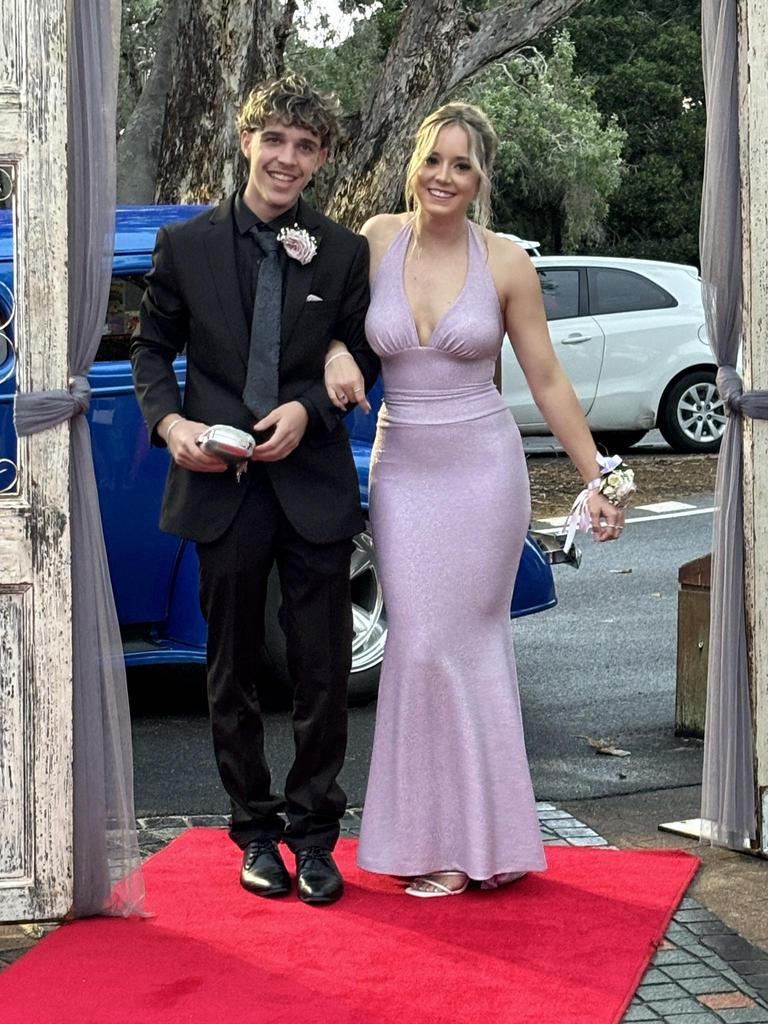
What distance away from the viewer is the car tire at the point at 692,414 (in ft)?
51.6

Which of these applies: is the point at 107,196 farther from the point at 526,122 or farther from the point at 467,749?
the point at 526,122

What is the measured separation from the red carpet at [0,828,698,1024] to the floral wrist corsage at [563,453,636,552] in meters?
1.09

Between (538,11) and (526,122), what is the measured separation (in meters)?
17.5

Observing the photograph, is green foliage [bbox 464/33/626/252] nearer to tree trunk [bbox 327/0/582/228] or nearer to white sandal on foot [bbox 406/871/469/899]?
tree trunk [bbox 327/0/582/228]

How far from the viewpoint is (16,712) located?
4812 millimetres

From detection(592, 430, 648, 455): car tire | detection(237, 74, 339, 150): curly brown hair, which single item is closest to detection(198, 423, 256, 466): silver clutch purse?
detection(237, 74, 339, 150): curly brown hair

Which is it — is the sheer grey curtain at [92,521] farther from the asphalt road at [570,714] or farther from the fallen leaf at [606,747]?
the fallen leaf at [606,747]

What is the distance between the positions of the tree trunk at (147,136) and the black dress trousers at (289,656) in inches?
336

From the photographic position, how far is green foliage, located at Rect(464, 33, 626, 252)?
30.8 m

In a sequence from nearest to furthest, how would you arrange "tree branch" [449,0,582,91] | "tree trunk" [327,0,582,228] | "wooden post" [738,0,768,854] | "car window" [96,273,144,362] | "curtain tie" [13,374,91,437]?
"curtain tie" [13,374,91,437] < "wooden post" [738,0,768,854] < "car window" [96,273,144,362] < "tree trunk" [327,0,582,228] < "tree branch" [449,0,582,91]

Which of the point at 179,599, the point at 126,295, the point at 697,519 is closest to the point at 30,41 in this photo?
the point at 126,295

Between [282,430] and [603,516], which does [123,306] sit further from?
[603,516]

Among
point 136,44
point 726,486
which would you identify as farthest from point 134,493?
point 136,44

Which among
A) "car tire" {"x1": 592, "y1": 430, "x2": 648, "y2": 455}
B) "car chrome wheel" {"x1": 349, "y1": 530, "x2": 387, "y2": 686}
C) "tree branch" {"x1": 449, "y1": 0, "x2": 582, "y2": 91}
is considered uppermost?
"tree branch" {"x1": 449, "y1": 0, "x2": 582, "y2": 91}
